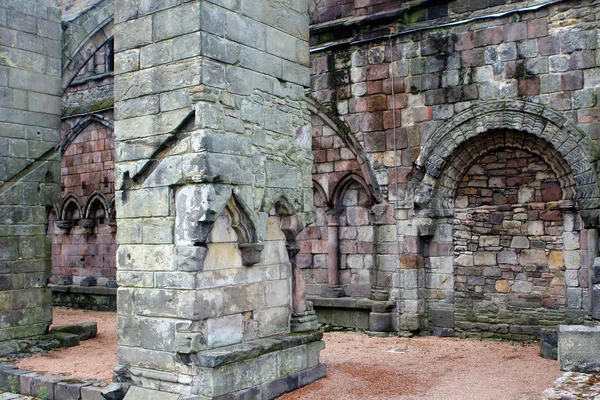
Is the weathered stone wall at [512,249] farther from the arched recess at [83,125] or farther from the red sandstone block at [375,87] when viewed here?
the arched recess at [83,125]

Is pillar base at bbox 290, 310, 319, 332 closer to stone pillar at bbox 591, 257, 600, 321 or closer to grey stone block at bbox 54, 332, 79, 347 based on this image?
stone pillar at bbox 591, 257, 600, 321

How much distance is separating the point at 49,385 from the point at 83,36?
6305 mm

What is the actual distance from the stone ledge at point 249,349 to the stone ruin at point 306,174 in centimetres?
2

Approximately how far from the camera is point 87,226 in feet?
52.6

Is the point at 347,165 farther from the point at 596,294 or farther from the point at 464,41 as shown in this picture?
the point at 596,294

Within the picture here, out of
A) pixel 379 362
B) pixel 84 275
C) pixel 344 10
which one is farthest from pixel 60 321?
pixel 344 10

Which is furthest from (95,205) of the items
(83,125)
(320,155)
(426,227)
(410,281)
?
(426,227)

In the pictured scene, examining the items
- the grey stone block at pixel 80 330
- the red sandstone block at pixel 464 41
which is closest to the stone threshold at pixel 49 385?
the grey stone block at pixel 80 330

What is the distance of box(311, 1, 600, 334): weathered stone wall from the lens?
30.4 ft

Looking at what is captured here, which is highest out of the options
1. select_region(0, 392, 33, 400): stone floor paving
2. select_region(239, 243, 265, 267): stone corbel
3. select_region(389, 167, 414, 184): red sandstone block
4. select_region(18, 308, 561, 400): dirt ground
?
select_region(389, 167, 414, 184): red sandstone block

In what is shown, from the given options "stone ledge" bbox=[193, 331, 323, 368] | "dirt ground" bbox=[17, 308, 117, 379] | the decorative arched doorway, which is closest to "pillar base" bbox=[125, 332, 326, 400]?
"stone ledge" bbox=[193, 331, 323, 368]

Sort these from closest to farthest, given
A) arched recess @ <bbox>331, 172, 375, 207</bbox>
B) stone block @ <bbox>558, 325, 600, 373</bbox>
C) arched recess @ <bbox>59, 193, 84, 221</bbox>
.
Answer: stone block @ <bbox>558, 325, 600, 373</bbox>
arched recess @ <bbox>331, 172, 375, 207</bbox>
arched recess @ <bbox>59, 193, 84, 221</bbox>

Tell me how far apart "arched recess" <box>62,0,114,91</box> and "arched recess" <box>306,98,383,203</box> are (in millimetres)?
3776

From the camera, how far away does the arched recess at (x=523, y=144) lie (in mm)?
9094
